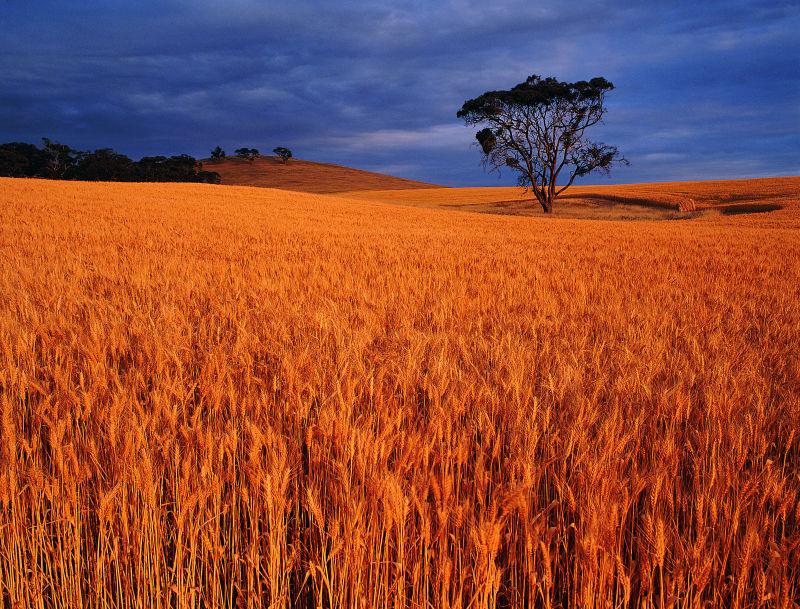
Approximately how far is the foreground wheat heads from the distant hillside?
7032 cm


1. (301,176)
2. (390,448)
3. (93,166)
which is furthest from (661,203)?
(93,166)

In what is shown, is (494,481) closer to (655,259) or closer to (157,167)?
(655,259)

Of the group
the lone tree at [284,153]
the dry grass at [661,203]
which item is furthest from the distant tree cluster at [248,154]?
the dry grass at [661,203]

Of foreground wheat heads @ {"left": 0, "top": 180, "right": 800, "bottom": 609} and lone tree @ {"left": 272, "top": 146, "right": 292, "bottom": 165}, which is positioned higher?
lone tree @ {"left": 272, "top": 146, "right": 292, "bottom": 165}

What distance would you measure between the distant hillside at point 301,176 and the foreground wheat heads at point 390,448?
7032cm

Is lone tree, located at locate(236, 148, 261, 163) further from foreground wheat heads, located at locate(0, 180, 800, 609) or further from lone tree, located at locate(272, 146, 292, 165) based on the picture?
foreground wheat heads, located at locate(0, 180, 800, 609)

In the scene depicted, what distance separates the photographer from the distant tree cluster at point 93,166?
2844 inches

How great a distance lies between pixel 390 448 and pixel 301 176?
303 ft

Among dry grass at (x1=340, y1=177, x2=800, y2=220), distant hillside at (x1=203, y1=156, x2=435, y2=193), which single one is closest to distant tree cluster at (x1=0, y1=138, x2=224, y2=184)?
distant hillside at (x1=203, y1=156, x2=435, y2=193)

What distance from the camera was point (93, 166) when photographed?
7250 cm

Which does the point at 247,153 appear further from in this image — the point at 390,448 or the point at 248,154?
→ the point at 390,448

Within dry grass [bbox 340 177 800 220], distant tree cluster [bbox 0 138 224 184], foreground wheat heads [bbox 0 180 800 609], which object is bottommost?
foreground wheat heads [bbox 0 180 800 609]

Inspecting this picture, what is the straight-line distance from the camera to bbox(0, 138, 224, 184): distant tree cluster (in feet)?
237

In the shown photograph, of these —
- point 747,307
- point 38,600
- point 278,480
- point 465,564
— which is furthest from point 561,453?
point 747,307
